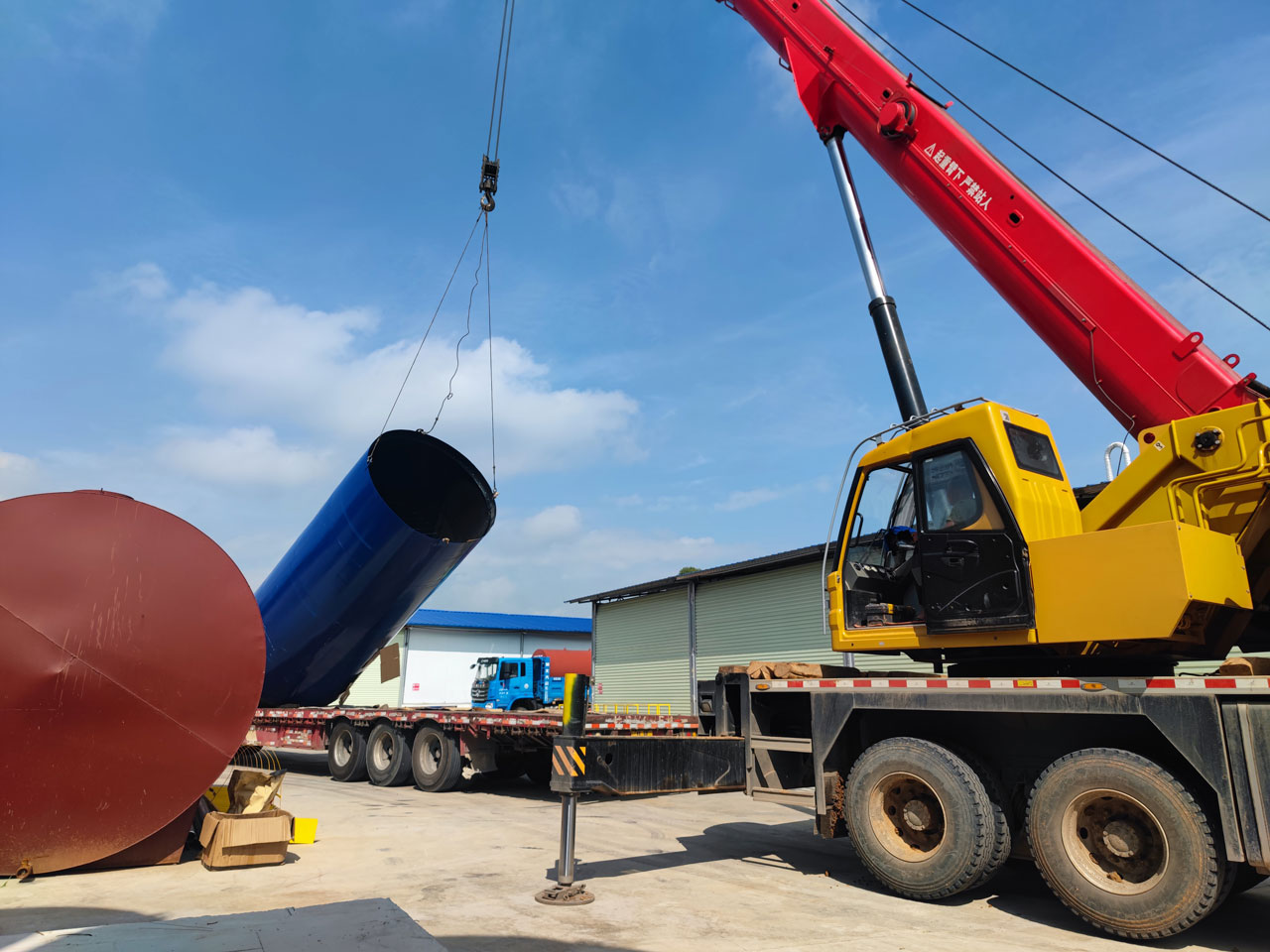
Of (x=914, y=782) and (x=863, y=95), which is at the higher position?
(x=863, y=95)

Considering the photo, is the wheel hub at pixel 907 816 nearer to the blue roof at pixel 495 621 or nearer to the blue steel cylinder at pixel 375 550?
the blue steel cylinder at pixel 375 550

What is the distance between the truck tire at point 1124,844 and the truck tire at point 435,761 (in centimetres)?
917

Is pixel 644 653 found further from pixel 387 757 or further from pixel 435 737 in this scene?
pixel 435 737

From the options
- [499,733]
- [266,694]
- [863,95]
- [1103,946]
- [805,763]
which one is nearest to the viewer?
[1103,946]

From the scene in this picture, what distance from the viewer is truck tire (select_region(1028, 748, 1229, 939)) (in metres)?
4.92

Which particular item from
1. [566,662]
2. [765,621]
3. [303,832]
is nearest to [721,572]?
[765,621]

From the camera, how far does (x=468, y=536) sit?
37.7 ft

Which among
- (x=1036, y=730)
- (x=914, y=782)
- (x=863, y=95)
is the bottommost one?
(x=914, y=782)

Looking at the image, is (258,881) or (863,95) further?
(863,95)

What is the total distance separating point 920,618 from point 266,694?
11.8 meters

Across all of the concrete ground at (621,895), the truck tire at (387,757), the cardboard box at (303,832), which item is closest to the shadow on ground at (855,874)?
the concrete ground at (621,895)

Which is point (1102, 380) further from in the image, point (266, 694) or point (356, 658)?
point (266, 694)

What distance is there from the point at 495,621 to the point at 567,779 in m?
33.7

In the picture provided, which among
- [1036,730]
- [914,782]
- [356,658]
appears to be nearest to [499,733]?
[356,658]
